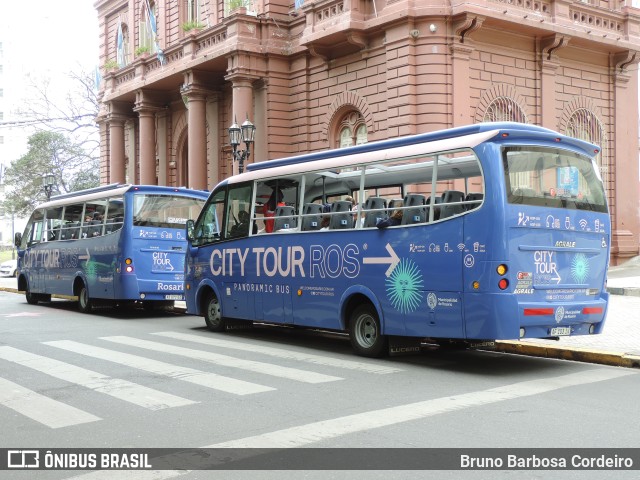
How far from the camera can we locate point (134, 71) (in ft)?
121

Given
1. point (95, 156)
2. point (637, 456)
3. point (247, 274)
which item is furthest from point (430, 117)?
point (95, 156)

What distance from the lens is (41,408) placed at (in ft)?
25.5

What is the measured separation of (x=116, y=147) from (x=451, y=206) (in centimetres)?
3285

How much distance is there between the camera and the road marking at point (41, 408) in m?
7.22

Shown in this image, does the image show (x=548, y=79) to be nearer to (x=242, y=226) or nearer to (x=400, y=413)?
(x=242, y=226)

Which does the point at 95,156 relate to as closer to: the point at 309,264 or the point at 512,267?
the point at 309,264

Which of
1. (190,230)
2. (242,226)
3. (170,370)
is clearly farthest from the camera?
(190,230)

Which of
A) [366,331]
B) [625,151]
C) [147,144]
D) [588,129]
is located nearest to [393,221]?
[366,331]

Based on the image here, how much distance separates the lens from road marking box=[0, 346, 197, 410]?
8.02m

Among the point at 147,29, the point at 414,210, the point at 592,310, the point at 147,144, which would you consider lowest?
the point at 592,310

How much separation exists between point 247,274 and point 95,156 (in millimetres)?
45455

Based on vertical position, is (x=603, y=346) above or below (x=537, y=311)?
below

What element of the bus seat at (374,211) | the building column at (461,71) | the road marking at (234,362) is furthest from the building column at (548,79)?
the road marking at (234,362)

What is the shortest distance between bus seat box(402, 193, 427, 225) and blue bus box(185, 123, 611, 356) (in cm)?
2
